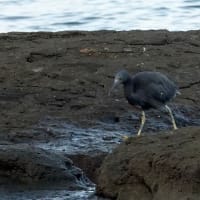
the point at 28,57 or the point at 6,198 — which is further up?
the point at 28,57

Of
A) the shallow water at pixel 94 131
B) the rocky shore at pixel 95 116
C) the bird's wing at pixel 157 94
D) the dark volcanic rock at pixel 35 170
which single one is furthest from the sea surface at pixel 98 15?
the dark volcanic rock at pixel 35 170

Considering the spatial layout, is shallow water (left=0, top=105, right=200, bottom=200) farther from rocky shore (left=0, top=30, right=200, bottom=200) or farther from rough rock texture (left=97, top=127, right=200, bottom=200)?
rough rock texture (left=97, top=127, right=200, bottom=200)

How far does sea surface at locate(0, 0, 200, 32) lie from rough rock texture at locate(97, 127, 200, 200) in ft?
28.3

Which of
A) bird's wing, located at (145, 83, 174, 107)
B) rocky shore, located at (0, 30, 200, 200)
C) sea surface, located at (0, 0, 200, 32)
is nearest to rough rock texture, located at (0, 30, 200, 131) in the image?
rocky shore, located at (0, 30, 200, 200)

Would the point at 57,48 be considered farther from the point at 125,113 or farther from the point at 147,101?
the point at 147,101

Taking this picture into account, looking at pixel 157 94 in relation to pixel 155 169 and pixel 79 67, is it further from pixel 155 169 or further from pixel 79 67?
pixel 79 67

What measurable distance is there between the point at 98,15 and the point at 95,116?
839cm

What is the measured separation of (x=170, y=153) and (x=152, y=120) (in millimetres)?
2581

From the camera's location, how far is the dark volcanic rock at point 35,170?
825 cm

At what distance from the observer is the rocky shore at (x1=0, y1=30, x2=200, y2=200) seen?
24.1 feet

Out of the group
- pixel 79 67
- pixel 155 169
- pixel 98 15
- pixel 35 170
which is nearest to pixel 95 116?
pixel 79 67

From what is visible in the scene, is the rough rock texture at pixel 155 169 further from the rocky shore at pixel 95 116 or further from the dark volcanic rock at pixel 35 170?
the dark volcanic rock at pixel 35 170

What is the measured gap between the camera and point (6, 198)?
8.02 meters

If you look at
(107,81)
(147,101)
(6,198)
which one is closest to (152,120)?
(107,81)
